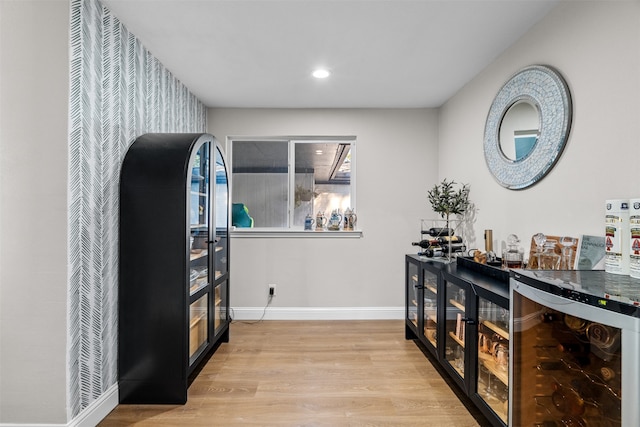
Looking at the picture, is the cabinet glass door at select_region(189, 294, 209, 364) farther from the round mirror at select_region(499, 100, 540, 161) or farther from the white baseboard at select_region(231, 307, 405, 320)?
→ the round mirror at select_region(499, 100, 540, 161)

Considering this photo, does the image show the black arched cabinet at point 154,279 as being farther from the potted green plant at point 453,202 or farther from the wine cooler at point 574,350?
the potted green plant at point 453,202

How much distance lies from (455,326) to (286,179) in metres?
2.44

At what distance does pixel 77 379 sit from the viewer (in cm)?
173

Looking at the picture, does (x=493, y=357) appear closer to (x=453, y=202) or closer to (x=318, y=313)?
(x=453, y=202)

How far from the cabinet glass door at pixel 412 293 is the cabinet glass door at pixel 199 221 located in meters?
1.84

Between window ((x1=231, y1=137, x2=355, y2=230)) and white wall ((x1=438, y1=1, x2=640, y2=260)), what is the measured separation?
6.07ft

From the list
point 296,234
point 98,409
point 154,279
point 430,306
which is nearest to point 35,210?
point 154,279

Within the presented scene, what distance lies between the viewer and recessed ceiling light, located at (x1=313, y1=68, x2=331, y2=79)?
276cm

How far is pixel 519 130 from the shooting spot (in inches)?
87.0

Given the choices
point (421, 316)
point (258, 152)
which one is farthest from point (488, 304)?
point (258, 152)

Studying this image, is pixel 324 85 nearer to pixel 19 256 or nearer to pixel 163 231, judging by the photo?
pixel 163 231

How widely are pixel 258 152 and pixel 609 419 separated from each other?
360 cm

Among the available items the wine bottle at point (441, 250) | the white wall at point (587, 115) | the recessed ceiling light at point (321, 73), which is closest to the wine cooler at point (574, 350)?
the white wall at point (587, 115)

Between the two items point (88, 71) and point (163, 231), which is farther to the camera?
point (163, 231)
